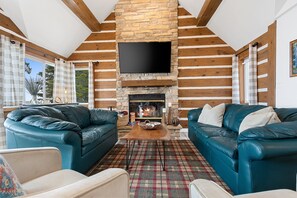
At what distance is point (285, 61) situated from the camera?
297 centimetres

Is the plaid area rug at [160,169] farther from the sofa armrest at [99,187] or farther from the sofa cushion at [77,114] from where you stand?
the sofa armrest at [99,187]

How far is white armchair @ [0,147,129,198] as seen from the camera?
0.77 m

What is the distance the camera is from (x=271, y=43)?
3.35 metres

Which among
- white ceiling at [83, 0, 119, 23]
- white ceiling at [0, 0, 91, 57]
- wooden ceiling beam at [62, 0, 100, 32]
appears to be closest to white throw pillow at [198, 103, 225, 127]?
wooden ceiling beam at [62, 0, 100, 32]

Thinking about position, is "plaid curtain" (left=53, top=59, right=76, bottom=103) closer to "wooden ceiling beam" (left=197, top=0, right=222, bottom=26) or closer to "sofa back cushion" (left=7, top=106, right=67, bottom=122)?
"sofa back cushion" (left=7, top=106, right=67, bottom=122)

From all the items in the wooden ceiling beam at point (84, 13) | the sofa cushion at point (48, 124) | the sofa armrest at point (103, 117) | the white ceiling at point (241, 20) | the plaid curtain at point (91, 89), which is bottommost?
the sofa armrest at point (103, 117)

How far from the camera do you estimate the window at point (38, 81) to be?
4219 millimetres

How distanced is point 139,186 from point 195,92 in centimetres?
377

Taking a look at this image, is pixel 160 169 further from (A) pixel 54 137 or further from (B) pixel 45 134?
(B) pixel 45 134

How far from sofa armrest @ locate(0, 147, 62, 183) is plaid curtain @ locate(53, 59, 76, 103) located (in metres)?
3.83

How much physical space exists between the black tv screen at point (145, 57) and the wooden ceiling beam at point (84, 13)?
3.14ft

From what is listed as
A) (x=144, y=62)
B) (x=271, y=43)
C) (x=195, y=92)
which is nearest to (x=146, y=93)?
(x=144, y=62)

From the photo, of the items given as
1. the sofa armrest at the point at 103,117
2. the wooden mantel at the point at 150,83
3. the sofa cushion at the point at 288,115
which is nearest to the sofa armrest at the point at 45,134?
the sofa armrest at the point at 103,117

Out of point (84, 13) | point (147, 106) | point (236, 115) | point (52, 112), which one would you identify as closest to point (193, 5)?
point (84, 13)
